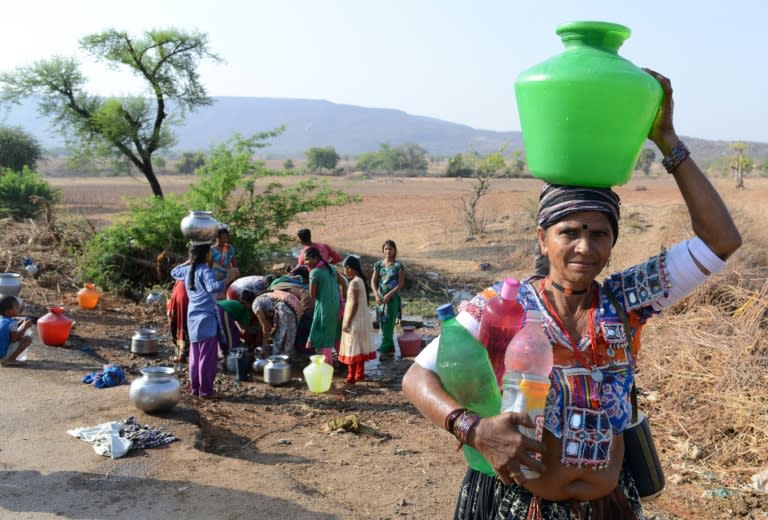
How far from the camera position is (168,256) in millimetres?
11344

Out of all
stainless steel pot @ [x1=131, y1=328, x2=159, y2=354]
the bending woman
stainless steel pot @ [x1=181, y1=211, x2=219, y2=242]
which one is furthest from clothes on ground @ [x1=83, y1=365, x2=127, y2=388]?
the bending woman

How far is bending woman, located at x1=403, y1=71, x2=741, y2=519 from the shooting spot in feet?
6.20

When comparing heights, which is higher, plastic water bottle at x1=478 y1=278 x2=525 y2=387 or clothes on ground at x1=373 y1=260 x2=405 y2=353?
plastic water bottle at x1=478 y1=278 x2=525 y2=387

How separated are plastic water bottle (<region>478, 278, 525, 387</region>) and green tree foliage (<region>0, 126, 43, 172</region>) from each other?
31614 mm

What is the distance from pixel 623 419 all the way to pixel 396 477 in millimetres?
3178

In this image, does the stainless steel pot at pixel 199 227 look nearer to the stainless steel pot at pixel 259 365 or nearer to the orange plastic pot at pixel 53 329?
the stainless steel pot at pixel 259 365

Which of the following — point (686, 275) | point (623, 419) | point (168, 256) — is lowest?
point (168, 256)

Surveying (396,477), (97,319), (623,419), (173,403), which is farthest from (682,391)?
(97,319)

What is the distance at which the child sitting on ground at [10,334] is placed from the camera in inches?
283

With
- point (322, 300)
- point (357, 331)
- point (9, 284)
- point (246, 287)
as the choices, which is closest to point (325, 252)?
point (322, 300)

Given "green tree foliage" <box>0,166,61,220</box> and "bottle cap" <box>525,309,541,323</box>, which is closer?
"bottle cap" <box>525,309,541,323</box>

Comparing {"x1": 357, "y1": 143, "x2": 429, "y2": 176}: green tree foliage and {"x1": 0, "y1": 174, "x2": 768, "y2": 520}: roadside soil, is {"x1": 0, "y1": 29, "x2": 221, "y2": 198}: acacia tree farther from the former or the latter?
{"x1": 357, "y1": 143, "x2": 429, "y2": 176}: green tree foliage

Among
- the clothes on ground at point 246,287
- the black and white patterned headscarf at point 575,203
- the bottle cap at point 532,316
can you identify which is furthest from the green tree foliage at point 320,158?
the bottle cap at point 532,316

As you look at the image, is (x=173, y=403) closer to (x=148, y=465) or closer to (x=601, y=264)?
(x=148, y=465)
